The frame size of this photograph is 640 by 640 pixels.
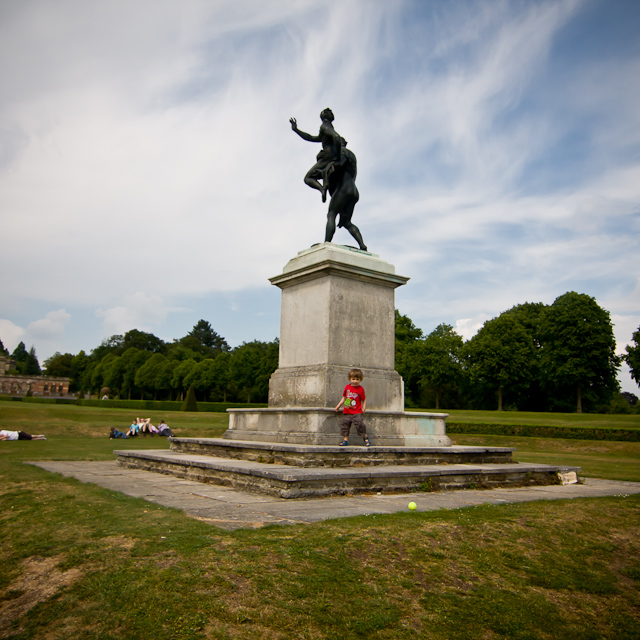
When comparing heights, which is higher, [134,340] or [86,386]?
[134,340]

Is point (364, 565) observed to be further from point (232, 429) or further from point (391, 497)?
point (232, 429)

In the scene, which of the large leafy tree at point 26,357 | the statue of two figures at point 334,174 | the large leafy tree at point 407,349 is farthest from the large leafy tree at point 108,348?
the statue of two figures at point 334,174

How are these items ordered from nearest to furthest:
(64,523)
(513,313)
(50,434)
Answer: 1. (64,523)
2. (50,434)
3. (513,313)

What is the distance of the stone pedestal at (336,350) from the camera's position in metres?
10.1

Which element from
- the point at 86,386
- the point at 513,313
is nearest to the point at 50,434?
the point at 513,313

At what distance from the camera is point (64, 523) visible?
5105 millimetres

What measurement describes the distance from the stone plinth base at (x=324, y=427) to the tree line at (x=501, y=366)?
4188cm

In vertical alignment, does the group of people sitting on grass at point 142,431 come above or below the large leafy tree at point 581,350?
below

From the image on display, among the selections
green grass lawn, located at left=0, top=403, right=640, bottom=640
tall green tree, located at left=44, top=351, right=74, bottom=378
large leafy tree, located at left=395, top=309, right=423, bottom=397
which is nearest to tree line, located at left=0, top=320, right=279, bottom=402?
tall green tree, located at left=44, top=351, right=74, bottom=378

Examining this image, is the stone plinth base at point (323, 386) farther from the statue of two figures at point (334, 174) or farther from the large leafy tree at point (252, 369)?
the large leafy tree at point (252, 369)

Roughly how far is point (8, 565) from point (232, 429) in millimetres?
7567

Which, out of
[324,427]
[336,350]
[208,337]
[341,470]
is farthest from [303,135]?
[208,337]

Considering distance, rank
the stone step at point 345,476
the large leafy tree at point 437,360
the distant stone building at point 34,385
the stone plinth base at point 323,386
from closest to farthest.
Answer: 1. the stone step at point 345,476
2. the stone plinth base at point 323,386
3. the large leafy tree at point 437,360
4. the distant stone building at point 34,385

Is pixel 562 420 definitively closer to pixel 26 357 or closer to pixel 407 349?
pixel 407 349
